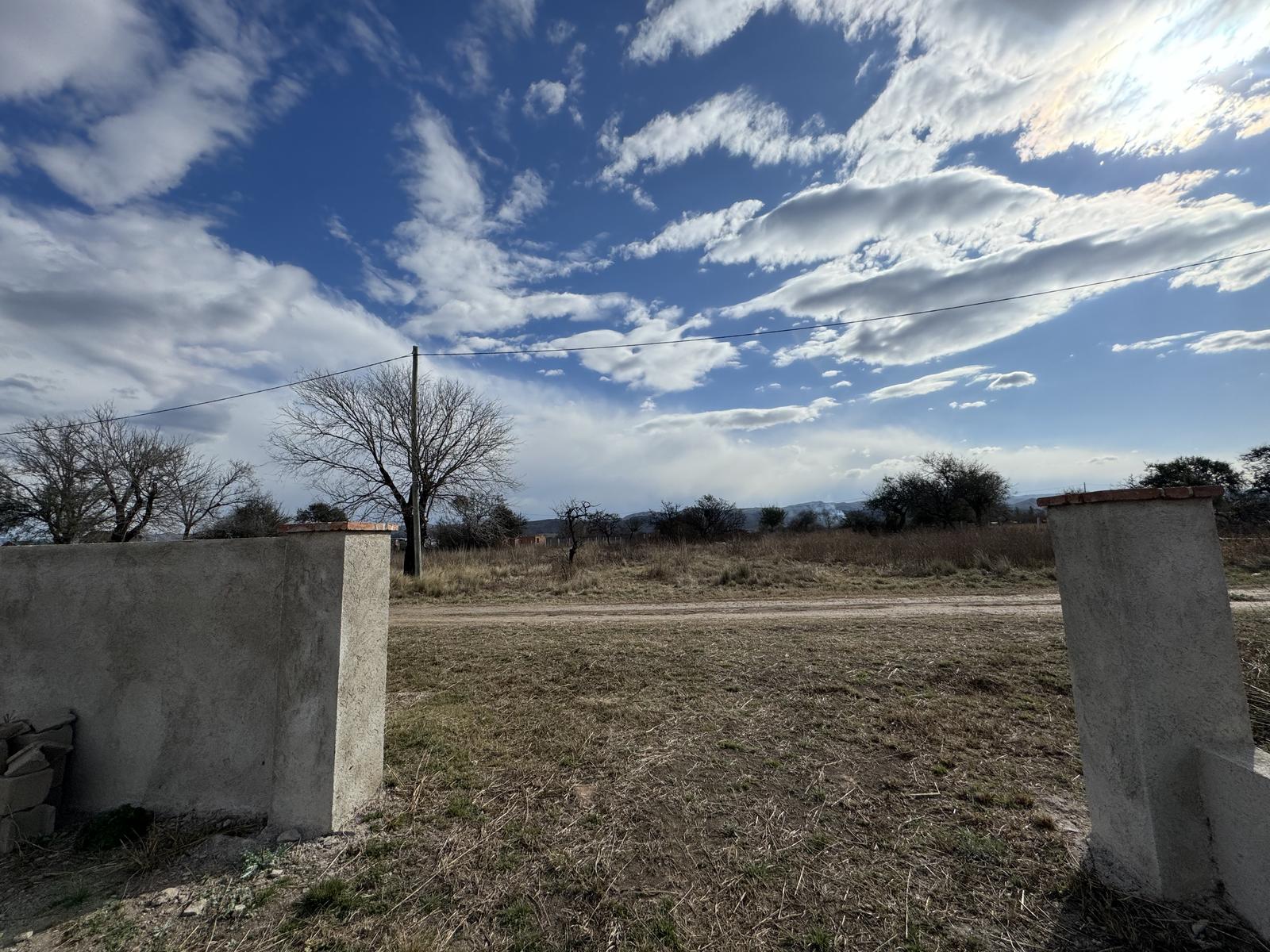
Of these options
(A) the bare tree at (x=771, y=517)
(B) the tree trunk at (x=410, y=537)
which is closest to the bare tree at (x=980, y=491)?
(A) the bare tree at (x=771, y=517)

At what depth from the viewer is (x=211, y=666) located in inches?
143

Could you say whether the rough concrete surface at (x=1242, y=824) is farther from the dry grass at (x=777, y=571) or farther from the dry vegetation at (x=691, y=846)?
the dry grass at (x=777, y=571)

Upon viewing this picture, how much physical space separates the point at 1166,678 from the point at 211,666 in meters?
5.23

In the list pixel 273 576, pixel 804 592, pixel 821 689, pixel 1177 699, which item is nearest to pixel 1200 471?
pixel 804 592

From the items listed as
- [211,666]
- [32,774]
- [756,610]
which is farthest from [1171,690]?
[756,610]

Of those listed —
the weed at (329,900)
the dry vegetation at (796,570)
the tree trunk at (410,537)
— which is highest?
the tree trunk at (410,537)

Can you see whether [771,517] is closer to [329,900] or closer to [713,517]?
[713,517]

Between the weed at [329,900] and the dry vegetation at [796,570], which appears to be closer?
the weed at [329,900]

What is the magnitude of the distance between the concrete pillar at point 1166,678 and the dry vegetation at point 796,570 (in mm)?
10013

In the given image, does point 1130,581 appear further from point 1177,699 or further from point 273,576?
point 273,576

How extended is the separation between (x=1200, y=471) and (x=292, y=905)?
125 feet

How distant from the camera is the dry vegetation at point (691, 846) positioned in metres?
2.50

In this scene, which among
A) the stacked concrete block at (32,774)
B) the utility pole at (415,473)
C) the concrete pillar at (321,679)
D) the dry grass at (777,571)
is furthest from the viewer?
the utility pole at (415,473)

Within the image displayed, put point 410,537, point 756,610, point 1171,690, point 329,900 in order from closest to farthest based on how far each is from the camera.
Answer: point 1171,690 < point 329,900 < point 756,610 < point 410,537
